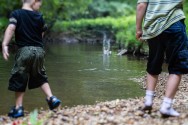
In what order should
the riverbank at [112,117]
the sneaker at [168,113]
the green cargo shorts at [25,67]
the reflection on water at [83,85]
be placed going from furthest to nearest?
the reflection on water at [83,85] → the green cargo shorts at [25,67] → the sneaker at [168,113] → the riverbank at [112,117]

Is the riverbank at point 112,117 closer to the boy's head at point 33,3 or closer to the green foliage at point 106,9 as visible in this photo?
the boy's head at point 33,3

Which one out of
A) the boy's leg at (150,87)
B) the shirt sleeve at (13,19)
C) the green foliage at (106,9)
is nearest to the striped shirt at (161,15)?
the boy's leg at (150,87)

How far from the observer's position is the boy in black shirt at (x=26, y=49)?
5.98 metres

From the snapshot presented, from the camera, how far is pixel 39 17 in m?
6.15

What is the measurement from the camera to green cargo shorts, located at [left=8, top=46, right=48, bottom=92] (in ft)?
19.7

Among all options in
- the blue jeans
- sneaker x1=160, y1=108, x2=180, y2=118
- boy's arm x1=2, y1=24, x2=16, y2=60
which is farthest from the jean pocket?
boy's arm x1=2, y1=24, x2=16, y2=60

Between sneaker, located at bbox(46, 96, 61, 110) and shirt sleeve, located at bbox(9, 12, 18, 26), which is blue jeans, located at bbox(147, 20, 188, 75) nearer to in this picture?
sneaker, located at bbox(46, 96, 61, 110)

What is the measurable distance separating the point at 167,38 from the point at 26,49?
7.10ft

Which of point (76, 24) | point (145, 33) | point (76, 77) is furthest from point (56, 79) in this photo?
point (76, 24)

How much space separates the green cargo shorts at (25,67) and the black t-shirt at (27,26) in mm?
109

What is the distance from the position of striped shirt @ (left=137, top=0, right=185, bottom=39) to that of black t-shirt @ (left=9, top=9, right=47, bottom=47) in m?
1.80

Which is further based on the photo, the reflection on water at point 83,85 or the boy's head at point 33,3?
the reflection on water at point 83,85

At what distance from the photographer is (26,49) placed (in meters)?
6.02

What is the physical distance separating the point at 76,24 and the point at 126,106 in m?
33.9
